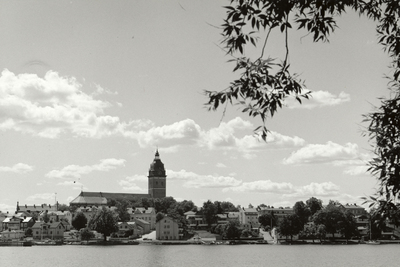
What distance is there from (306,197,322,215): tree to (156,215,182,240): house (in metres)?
40.1

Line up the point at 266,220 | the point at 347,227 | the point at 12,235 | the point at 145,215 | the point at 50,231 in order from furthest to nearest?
1. the point at 145,215
2. the point at 266,220
3. the point at 12,235
4. the point at 50,231
5. the point at 347,227

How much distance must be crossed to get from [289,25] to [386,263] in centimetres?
5860

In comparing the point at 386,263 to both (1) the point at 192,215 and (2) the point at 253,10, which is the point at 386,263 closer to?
(2) the point at 253,10

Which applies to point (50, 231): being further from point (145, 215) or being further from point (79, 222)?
point (145, 215)

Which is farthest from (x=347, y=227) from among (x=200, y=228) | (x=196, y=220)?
(x=196, y=220)

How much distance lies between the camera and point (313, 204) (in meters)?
142

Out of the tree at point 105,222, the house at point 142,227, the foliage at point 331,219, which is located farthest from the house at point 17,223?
the foliage at point 331,219

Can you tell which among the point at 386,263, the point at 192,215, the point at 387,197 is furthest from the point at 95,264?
the point at 192,215

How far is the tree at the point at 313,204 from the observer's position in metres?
141

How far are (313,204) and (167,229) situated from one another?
144ft

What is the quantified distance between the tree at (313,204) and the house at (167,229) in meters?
40.1

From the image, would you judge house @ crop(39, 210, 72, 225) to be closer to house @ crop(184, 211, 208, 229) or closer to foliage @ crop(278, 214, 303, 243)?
house @ crop(184, 211, 208, 229)

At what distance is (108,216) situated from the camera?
111312 mm

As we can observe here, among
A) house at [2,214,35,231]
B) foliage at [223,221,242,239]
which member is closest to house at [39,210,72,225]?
house at [2,214,35,231]
